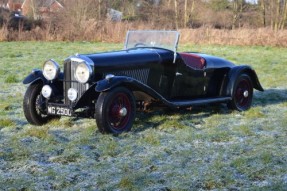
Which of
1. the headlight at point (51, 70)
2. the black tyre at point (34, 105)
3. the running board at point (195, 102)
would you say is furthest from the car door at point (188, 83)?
the black tyre at point (34, 105)

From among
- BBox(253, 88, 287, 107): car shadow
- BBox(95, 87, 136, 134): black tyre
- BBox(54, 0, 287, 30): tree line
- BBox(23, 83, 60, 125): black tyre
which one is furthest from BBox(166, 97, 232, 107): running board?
BBox(54, 0, 287, 30): tree line

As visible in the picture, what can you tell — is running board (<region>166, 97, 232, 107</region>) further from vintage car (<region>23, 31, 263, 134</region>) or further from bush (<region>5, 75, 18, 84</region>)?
bush (<region>5, 75, 18, 84</region>)

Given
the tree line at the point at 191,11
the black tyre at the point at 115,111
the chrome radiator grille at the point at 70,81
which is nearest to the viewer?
the black tyre at the point at 115,111

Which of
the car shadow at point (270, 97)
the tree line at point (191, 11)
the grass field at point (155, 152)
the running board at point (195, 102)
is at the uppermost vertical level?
the tree line at point (191, 11)

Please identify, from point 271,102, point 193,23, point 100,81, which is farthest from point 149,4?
point 100,81

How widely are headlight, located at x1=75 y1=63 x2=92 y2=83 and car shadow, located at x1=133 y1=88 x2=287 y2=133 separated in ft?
3.19

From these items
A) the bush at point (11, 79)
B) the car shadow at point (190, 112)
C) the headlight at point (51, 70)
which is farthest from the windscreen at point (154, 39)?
the bush at point (11, 79)

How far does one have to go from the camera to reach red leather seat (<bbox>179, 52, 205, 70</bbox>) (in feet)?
23.2

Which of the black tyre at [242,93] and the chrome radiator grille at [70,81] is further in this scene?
the black tyre at [242,93]

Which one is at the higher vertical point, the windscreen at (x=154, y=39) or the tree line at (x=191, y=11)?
the tree line at (x=191, y=11)

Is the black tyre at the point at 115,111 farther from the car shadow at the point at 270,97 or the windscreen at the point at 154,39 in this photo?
the car shadow at the point at 270,97

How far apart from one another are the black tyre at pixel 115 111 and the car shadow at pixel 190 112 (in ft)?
0.79

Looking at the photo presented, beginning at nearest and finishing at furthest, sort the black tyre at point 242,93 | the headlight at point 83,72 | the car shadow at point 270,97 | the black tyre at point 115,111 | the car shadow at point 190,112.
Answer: the black tyre at point 115,111
the headlight at point 83,72
the car shadow at point 190,112
the black tyre at point 242,93
the car shadow at point 270,97

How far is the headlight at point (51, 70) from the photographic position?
19.6 feet
